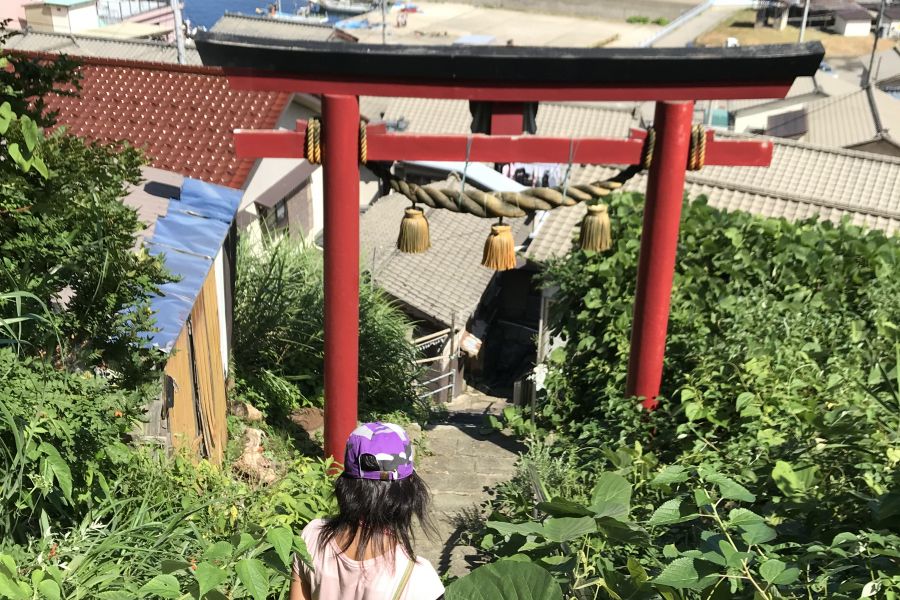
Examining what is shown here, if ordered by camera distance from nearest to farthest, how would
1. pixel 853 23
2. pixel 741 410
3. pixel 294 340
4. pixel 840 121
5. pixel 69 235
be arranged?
1. pixel 69 235
2. pixel 741 410
3. pixel 294 340
4. pixel 840 121
5. pixel 853 23

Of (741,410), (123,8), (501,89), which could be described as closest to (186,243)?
(501,89)

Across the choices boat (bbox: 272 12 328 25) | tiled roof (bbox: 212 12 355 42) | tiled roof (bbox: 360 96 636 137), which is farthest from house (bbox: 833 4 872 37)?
tiled roof (bbox: 212 12 355 42)

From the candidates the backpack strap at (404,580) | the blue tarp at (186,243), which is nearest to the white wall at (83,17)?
the blue tarp at (186,243)

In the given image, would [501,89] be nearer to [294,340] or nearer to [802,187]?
[294,340]

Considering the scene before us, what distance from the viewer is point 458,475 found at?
7402mm

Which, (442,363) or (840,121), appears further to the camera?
(840,121)

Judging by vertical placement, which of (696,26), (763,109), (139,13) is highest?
(139,13)

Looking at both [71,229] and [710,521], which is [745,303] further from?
[71,229]

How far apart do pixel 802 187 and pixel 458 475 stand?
39.2ft

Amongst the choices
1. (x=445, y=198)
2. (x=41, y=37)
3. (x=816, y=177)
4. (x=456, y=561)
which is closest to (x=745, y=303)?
(x=445, y=198)

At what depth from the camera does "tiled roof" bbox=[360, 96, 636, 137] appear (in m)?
22.6

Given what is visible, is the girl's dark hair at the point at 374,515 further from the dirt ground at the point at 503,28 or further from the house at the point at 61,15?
the dirt ground at the point at 503,28

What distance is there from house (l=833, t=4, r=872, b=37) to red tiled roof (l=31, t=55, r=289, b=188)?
154 feet

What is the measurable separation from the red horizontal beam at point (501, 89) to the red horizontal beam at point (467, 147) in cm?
29
